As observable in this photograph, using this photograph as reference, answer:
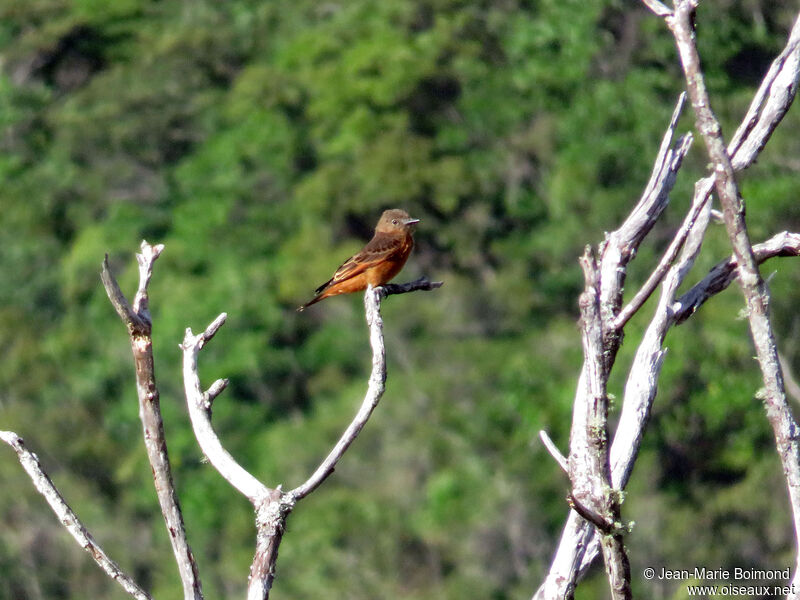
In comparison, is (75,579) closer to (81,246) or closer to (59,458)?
(59,458)

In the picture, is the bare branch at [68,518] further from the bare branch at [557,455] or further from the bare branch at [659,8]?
the bare branch at [659,8]

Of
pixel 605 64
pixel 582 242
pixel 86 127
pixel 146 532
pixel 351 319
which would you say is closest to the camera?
pixel 582 242

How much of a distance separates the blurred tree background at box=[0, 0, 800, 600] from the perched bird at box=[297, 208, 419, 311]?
1037 cm

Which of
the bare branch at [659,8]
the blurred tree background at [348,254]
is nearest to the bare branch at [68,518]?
the bare branch at [659,8]

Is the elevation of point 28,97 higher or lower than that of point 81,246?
higher

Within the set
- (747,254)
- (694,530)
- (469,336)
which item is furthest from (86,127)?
(747,254)

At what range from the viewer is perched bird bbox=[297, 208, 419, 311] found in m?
11.3

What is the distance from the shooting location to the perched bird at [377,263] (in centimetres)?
1129

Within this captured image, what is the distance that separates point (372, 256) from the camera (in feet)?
37.4

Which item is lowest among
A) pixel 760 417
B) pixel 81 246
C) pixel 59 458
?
pixel 760 417

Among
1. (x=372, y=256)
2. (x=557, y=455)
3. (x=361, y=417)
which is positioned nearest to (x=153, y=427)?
(x=361, y=417)

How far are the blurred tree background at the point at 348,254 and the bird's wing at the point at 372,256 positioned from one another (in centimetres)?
1055

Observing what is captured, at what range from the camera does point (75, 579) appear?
32062 millimetres

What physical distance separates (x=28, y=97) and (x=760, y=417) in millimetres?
25920
